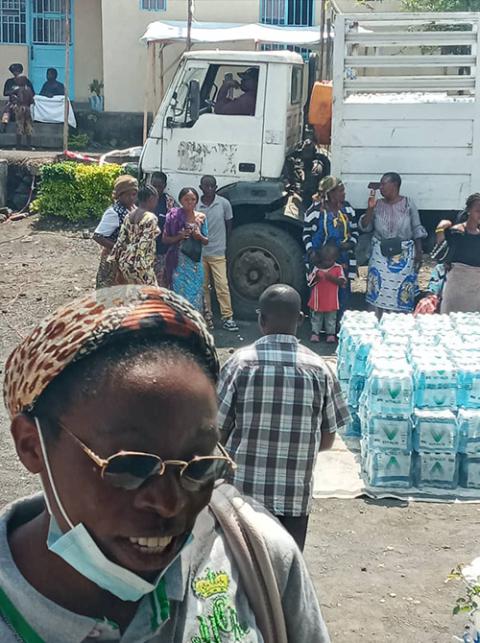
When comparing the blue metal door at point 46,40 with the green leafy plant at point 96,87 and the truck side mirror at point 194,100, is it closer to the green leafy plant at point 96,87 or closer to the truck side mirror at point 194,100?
the green leafy plant at point 96,87

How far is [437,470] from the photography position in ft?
20.4

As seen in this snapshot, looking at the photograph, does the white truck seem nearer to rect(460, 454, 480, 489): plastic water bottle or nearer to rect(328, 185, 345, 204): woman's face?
rect(328, 185, 345, 204): woman's face

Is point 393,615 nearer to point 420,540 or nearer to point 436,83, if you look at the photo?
point 420,540

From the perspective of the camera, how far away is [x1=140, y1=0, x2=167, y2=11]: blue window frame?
719 inches

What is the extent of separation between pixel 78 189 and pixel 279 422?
10.2 metres

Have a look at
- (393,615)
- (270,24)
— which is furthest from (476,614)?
(270,24)

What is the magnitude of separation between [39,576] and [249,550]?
0.33 metres

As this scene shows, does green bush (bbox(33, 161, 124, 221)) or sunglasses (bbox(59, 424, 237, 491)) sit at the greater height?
sunglasses (bbox(59, 424, 237, 491))

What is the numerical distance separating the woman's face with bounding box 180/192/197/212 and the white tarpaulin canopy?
759 centimetres

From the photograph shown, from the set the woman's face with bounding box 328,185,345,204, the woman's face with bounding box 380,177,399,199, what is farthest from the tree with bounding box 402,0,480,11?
the woman's face with bounding box 328,185,345,204

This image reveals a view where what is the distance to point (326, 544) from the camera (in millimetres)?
5461

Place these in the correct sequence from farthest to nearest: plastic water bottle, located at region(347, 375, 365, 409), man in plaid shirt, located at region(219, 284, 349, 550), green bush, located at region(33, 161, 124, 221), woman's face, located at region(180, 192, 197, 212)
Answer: green bush, located at region(33, 161, 124, 221)
woman's face, located at region(180, 192, 197, 212)
plastic water bottle, located at region(347, 375, 365, 409)
man in plaid shirt, located at region(219, 284, 349, 550)

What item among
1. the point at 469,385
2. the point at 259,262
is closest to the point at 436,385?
the point at 469,385

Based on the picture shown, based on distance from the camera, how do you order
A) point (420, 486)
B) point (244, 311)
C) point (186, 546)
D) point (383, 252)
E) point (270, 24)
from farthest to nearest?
point (270, 24)
point (244, 311)
point (383, 252)
point (420, 486)
point (186, 546)
